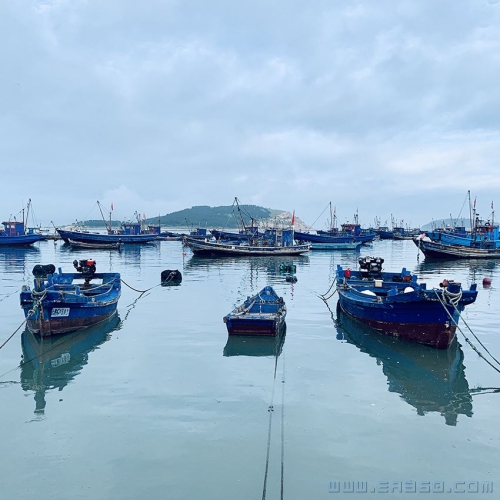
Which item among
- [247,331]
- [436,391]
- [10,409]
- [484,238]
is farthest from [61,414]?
[484,238]

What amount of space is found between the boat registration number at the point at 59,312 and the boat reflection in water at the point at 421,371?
1176 centimetres

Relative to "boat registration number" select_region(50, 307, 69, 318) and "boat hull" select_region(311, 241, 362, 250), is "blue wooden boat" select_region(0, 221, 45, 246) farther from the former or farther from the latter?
"boat registration number" select_region(50, 307, 69, 318)

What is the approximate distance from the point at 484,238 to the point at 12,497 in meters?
67.9

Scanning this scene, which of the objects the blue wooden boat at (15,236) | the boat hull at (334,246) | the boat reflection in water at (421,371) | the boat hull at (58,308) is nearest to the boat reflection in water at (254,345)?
the boat reflection in water at (421,371)

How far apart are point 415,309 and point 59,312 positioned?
14.3 metres

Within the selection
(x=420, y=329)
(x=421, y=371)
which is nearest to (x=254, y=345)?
(x=421, y=371)

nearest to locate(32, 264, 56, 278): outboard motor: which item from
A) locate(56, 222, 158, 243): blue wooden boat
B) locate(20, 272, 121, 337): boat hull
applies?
locate(20, 272, 121, 337): boat hull

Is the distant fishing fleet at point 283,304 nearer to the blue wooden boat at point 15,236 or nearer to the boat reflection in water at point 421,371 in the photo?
the boat reflection in water at point 421,371

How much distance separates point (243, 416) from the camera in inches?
436

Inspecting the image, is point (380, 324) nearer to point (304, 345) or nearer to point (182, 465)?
point (304, 345)

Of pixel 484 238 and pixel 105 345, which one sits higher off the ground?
pixel 484 238

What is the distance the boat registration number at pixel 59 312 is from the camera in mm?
17828

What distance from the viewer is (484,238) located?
63.5 meters

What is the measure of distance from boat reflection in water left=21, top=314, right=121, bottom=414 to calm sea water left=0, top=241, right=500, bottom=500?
8 cm
